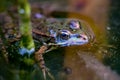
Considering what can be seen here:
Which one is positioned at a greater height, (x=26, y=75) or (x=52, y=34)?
(x=52, y=34)

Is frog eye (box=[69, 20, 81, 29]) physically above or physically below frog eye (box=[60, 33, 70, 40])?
above

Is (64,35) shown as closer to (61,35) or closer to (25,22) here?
(61,35)

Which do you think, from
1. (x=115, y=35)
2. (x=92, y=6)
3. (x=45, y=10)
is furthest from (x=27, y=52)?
(x=92, y=6)

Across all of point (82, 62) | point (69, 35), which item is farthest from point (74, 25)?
point (82, 62)

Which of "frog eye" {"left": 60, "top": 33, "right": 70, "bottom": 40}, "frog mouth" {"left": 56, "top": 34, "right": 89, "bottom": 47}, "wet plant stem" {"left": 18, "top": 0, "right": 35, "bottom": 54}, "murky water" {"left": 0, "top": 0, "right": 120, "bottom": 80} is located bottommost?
"murky water" {"left": 0, "top": 0, "right": 120, "bottom": 80}

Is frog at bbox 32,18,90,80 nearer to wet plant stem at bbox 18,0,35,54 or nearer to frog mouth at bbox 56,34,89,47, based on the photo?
frog mouth at bbox 56,34,89,47

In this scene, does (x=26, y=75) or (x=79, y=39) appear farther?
(x=79, y=39)

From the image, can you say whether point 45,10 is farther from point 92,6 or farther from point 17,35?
point 17,35

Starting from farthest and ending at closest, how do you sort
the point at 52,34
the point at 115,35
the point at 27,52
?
the point at 115,35, the point at 52,34, the point at 27,52

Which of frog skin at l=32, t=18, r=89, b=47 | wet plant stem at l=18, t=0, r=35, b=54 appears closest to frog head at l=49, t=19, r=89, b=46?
frog skin at l=32, t=18, r=89, b=47
